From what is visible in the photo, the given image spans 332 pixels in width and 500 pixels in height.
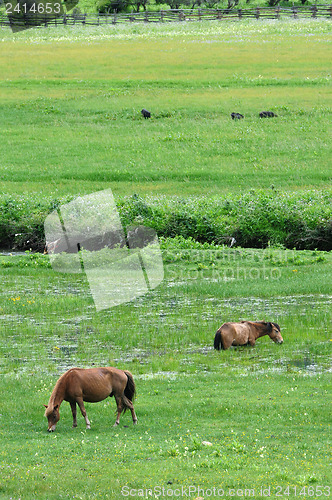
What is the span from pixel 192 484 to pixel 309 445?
228 centimetres

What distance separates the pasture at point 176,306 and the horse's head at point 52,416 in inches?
8.2

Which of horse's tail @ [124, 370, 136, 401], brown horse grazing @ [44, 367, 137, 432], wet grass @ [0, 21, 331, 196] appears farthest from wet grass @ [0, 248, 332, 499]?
wet grass @ [0, 21, 331, 196]

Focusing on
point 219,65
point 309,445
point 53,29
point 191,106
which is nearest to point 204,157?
point 191,106

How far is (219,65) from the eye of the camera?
6612 centimetres

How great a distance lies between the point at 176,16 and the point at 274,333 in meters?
89.9

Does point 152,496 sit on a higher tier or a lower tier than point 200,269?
higher

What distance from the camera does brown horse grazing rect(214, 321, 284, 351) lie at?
1644 centimetres

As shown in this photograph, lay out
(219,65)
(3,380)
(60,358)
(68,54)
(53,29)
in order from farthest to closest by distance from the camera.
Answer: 1. (53,29)
2. (68,54)
3. (219,65)
4. (60,358)
5. (3,380)

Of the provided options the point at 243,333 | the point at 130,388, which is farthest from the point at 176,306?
the point at 130,388

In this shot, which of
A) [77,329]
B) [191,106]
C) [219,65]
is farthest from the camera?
[219,65]

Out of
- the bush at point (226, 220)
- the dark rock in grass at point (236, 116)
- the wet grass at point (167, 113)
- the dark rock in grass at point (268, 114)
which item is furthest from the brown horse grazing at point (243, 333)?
the dark rock in grass at point (268, 114)

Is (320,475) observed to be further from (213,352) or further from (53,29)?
(53,29)

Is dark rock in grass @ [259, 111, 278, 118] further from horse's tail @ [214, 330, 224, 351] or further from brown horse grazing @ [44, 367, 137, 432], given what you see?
brown horse grazing @ [44, 367, 137, 432]

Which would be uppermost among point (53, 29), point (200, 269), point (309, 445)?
point (53, 29)
